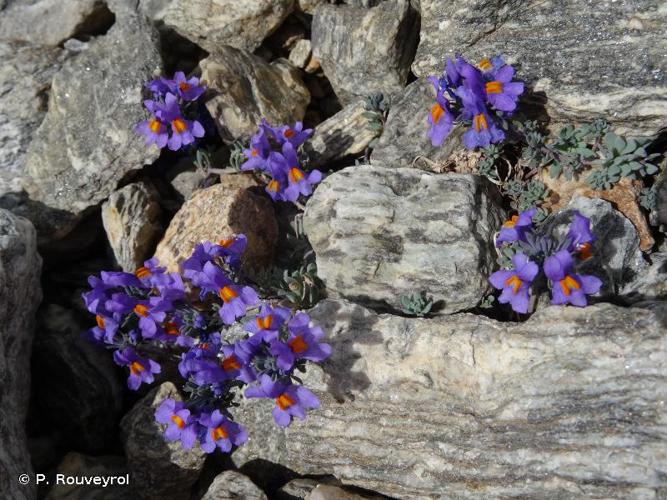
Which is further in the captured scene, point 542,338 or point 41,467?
point 41,467

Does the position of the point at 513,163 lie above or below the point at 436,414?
above

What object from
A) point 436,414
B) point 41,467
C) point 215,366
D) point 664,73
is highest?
point 664,73

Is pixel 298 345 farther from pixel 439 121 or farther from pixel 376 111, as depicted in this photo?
pixel 376 111

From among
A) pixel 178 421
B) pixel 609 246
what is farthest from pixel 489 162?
pixel 178 421

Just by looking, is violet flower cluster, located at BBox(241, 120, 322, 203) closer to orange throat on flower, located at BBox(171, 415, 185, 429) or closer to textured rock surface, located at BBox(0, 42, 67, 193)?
orange throat on flower, located at BBox(171, 415, 185, 429)

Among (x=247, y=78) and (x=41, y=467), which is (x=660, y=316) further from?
(x=41, y=467)

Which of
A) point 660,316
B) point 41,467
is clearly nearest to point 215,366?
point 41,467

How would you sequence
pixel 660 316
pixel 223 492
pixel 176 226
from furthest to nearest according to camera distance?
pixel 176 226
pixel 223 492
pixel 660 316
